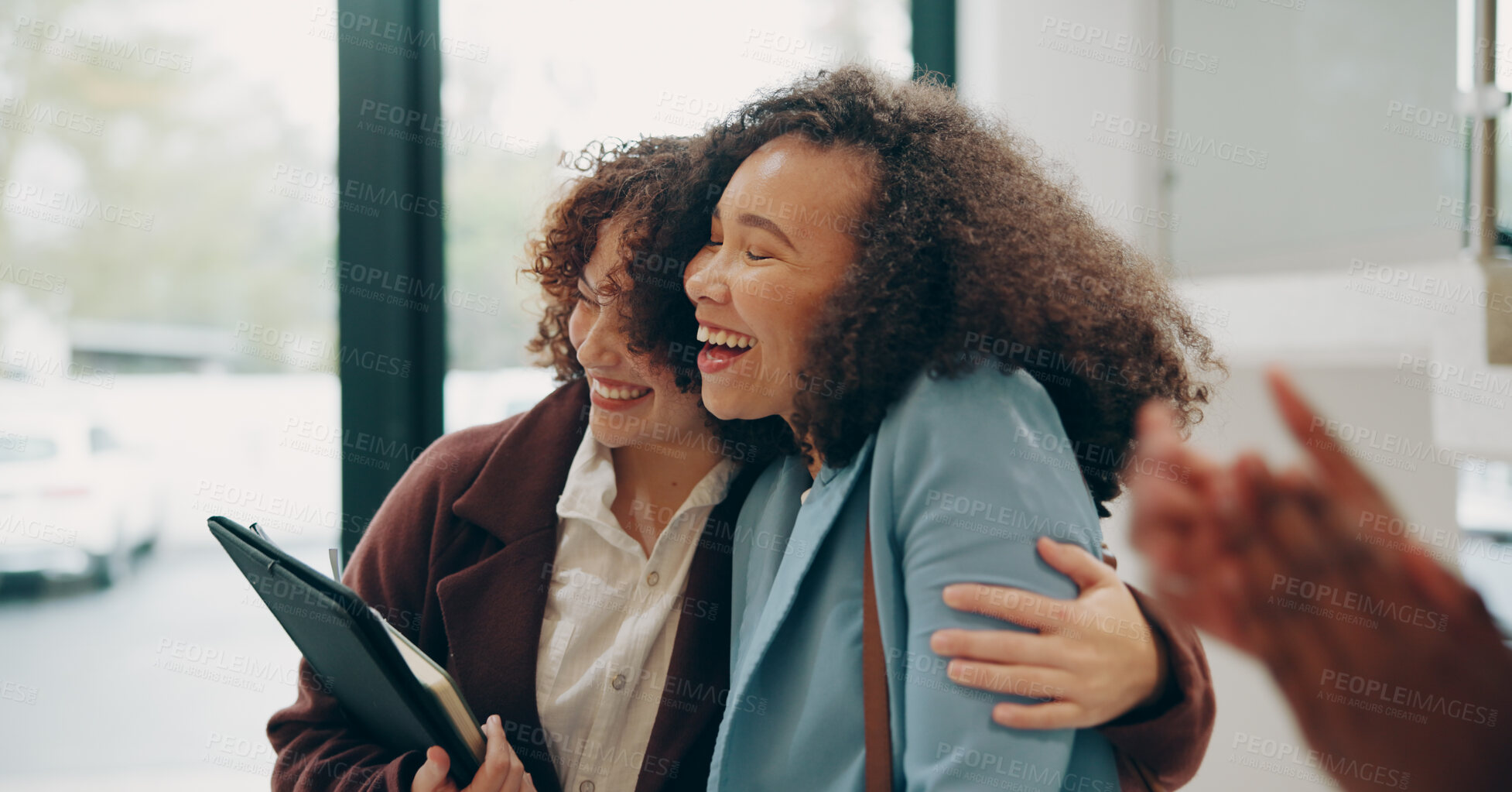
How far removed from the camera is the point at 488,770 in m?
1.08

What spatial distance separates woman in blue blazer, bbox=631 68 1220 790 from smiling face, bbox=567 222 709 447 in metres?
0.19

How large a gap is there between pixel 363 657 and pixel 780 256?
629mm

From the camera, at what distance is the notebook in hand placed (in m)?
0.93

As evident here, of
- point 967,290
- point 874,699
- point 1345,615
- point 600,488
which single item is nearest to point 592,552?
point 600,488

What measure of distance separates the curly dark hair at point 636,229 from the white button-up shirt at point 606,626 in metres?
0.12

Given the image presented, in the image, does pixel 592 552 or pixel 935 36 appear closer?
pixel 592 552

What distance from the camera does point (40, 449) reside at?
1986 millimetres

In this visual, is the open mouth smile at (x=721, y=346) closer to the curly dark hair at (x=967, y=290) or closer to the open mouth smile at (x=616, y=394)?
the curly dark hair at (x=967, y=290)

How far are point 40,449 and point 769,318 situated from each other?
1.87m

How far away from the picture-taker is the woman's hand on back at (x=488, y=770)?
1.07 m

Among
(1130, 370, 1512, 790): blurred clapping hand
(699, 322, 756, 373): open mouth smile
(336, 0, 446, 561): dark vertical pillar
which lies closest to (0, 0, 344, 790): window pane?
(336, 0, 446, 561): dark vertical pillar

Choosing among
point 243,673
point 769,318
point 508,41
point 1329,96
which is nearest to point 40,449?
point 243,673

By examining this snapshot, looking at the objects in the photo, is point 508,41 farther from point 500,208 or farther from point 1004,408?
point 1004,408

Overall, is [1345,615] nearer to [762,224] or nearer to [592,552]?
[762,224]
